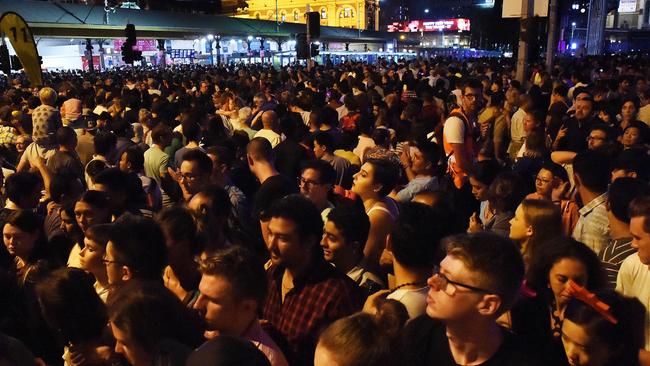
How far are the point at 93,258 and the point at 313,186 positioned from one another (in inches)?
68.6

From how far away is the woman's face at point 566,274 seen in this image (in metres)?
2.89

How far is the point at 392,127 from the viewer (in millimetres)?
8695

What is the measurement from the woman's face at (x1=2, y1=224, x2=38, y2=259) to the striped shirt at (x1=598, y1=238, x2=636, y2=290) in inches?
143

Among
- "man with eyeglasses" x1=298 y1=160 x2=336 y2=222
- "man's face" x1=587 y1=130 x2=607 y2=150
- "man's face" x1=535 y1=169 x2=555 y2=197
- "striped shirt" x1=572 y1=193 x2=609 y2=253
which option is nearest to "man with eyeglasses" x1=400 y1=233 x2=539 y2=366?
"striped shirt" x1=572 y1=193 x2=609 y2=253

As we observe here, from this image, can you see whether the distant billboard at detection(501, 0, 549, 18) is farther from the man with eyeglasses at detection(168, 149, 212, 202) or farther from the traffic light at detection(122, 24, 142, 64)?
the traffic light at detection(122, 24, 142, 64)

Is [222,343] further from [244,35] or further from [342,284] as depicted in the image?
[244,35]

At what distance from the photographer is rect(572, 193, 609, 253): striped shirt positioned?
384cm

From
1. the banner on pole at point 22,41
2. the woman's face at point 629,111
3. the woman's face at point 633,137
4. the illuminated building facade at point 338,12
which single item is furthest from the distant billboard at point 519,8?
the illuminated building facade at point 338,12

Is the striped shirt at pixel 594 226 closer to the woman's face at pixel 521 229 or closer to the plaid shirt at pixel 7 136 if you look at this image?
the woman's face at pixel 521 229

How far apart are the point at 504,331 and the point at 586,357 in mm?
420

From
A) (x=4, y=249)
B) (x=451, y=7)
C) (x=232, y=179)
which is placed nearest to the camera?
(x=4, y=249)

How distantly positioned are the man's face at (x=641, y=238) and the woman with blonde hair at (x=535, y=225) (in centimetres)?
51

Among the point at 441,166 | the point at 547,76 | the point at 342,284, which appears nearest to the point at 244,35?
the point at 547,76

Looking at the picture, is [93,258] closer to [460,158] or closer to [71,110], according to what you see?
[460,158]
